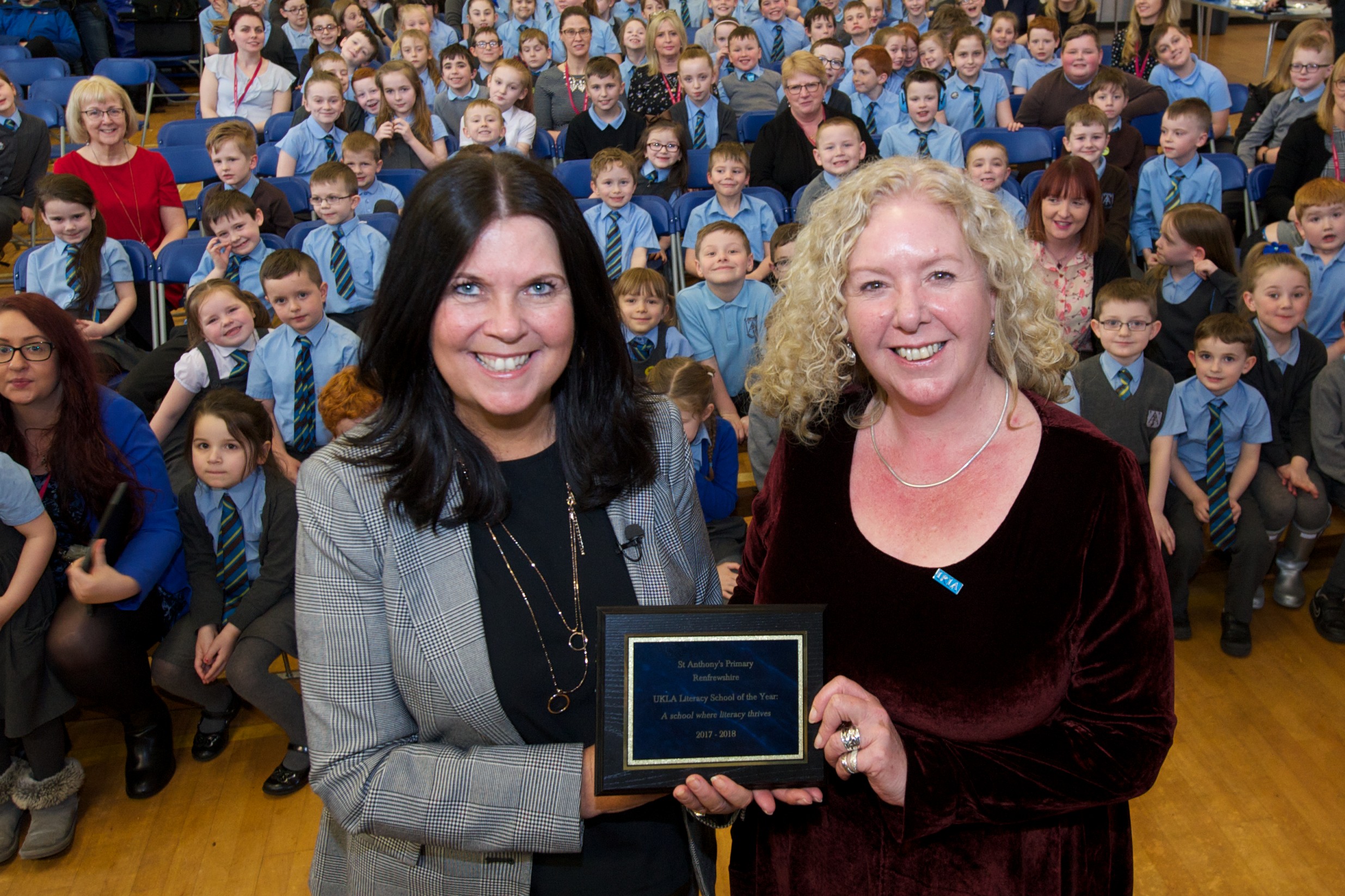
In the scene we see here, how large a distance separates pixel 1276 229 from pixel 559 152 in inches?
170

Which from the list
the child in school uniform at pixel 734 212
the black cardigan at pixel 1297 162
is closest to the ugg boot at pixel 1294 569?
the black cardigan at pixel 1297 162

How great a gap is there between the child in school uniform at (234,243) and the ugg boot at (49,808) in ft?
7.78

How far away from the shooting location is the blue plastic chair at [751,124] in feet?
22.1

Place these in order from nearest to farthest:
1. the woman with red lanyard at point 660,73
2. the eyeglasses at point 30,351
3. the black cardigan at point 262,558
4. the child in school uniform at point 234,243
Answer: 1. the eyeglasses at point 30,351
2. the black cardigan at point 262,558
3. the child in school uniform at point 234,243
4. the woman with red lanyard at point 660,73

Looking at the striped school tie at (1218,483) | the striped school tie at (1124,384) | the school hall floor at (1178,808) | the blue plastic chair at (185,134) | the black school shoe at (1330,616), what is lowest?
the school hall floor at (1178,808)

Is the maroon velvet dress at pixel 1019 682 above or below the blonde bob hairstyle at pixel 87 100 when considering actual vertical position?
below

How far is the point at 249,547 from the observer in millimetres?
3201

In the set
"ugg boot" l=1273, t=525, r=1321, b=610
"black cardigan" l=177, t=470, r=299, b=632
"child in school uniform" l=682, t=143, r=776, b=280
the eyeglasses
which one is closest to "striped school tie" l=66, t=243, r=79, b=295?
"black cardigan" l=177, t=470, r=299, b=632

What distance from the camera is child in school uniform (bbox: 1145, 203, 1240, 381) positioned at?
4332mm

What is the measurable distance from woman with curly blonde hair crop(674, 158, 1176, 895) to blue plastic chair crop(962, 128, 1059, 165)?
5299 millimetres

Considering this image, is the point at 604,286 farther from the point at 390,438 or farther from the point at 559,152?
the point at 559,152

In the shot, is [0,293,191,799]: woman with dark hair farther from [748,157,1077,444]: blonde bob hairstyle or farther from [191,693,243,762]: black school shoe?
[748,157,1077,444]: blonde bob hairstyle

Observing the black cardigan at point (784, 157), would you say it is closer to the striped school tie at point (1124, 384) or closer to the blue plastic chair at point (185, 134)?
the striped school tie at point (1124, 384)

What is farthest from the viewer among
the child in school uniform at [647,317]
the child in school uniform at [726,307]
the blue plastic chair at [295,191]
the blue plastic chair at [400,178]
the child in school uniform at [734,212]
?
the blue plastic chair at [400,178]
